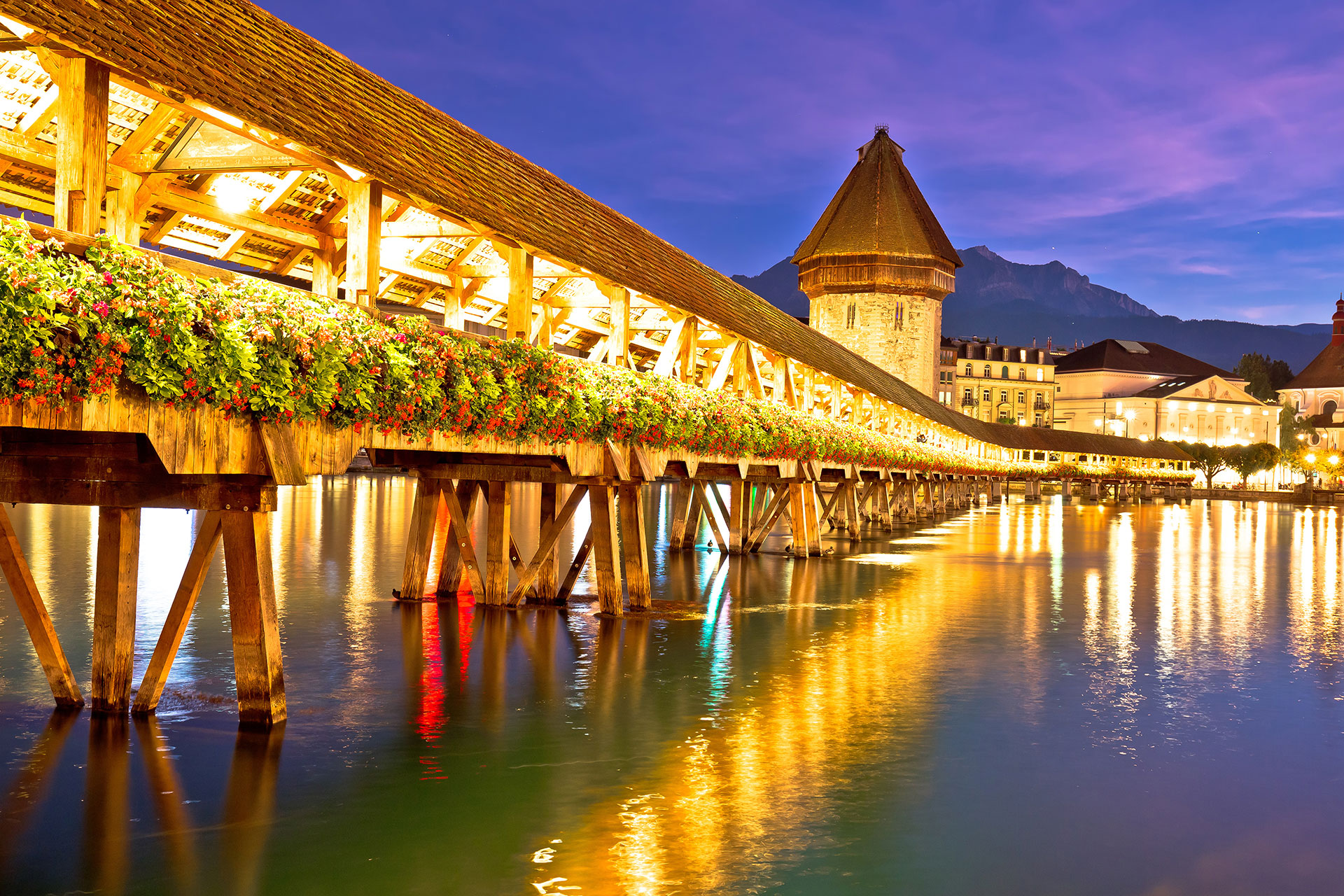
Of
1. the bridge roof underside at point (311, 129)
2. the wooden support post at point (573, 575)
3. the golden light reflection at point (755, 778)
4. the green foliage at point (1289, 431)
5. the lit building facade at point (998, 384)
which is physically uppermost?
the lit building facade at point (998, 384)

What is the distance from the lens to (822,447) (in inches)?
1039

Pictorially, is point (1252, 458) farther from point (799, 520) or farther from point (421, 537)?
point (421, 537)

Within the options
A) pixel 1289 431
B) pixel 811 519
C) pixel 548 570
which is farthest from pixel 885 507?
pixel 1289 431

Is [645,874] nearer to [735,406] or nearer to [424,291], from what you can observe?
[424,291]

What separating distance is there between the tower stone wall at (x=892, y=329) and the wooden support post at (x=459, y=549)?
202ft

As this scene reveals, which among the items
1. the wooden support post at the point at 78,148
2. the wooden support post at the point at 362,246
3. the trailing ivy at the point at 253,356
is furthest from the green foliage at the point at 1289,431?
the wooden support post at the point at 78,148

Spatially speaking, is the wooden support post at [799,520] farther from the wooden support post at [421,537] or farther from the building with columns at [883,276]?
the building with columns at [883,276]

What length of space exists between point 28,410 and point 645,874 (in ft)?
14.4

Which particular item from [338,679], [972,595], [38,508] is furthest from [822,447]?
[38,508]

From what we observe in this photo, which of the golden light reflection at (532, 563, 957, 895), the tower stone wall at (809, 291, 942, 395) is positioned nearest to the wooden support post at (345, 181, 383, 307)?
the golden light reflection at (532, 563, 957, 895)

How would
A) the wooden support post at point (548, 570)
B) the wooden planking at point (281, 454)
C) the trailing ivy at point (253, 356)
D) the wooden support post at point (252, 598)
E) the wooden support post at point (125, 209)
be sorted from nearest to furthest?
1. the trailing ivy at point (253, 356)
2. the wooden planking at point (281, 454)
3. the wooden support post at point (252, 598)
4. the wooden support post at point (125, 209)
5. the wooden support post at point (548, 570)

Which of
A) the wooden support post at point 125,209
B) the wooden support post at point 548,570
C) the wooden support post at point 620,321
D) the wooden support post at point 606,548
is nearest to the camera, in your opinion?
the wooden support post at point 125,209

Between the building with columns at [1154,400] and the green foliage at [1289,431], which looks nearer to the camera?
the building with columns at [1154,400]

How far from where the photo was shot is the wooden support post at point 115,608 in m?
9.62
